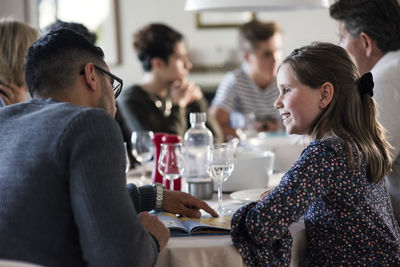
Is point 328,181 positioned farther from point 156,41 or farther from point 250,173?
point 156,41

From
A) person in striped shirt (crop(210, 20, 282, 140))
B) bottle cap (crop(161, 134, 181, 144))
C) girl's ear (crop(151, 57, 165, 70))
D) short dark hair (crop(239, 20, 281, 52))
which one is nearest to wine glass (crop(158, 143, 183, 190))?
bottle cap (crop(161, 134, 181, 144))

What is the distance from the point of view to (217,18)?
5898 mm

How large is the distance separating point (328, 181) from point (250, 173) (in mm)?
555

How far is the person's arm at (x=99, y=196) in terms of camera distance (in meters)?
1.18

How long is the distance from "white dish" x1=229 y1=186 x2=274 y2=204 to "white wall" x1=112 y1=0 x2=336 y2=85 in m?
3.96

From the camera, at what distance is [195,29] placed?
5863mm

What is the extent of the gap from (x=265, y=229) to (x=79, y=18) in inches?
185

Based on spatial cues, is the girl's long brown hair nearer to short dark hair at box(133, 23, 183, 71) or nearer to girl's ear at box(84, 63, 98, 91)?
girl's ear at box(84, 63, 98, 91)

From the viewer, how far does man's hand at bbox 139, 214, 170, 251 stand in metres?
1.38

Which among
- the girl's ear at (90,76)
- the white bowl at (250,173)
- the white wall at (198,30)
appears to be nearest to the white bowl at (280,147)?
the white bowl at (250,173)

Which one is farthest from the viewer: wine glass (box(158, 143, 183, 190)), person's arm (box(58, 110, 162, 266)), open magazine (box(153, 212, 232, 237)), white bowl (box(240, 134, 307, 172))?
white bowl (box(240, 134, 307, 172))

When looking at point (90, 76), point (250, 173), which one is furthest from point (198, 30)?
point (90, 76)

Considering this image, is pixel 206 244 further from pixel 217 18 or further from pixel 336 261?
pixel 217 18

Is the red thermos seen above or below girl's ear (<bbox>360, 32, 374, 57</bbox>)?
below
